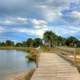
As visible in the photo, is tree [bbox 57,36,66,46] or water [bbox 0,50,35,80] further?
tree [bbox 57,36,66,46]

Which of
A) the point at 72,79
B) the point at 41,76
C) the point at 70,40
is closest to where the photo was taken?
the point at 72,79

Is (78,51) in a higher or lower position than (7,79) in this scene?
higher

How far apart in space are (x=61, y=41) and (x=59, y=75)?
162997mm

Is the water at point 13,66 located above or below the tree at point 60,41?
below

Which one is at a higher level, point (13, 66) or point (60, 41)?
point (60, 41)

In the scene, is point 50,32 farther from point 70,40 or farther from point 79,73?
point 79,73

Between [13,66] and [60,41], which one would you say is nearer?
[13,66]

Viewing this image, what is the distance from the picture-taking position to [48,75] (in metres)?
16.8

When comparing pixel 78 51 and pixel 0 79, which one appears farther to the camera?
pixel 78 51

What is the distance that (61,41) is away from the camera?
179 meters

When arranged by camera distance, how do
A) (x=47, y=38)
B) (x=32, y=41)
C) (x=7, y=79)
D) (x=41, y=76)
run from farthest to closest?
(x=32, y=41)
(x=47, y=38)
(x=7, y=79)
(x=41, y=76)

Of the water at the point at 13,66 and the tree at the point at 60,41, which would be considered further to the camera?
the tree at the point at 60,41

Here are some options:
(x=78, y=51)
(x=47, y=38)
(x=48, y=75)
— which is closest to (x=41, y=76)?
(x=48, y=75)

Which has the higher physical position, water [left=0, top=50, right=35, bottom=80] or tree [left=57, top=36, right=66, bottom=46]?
tree [left=57, top=36, right=66, bottom=46]
